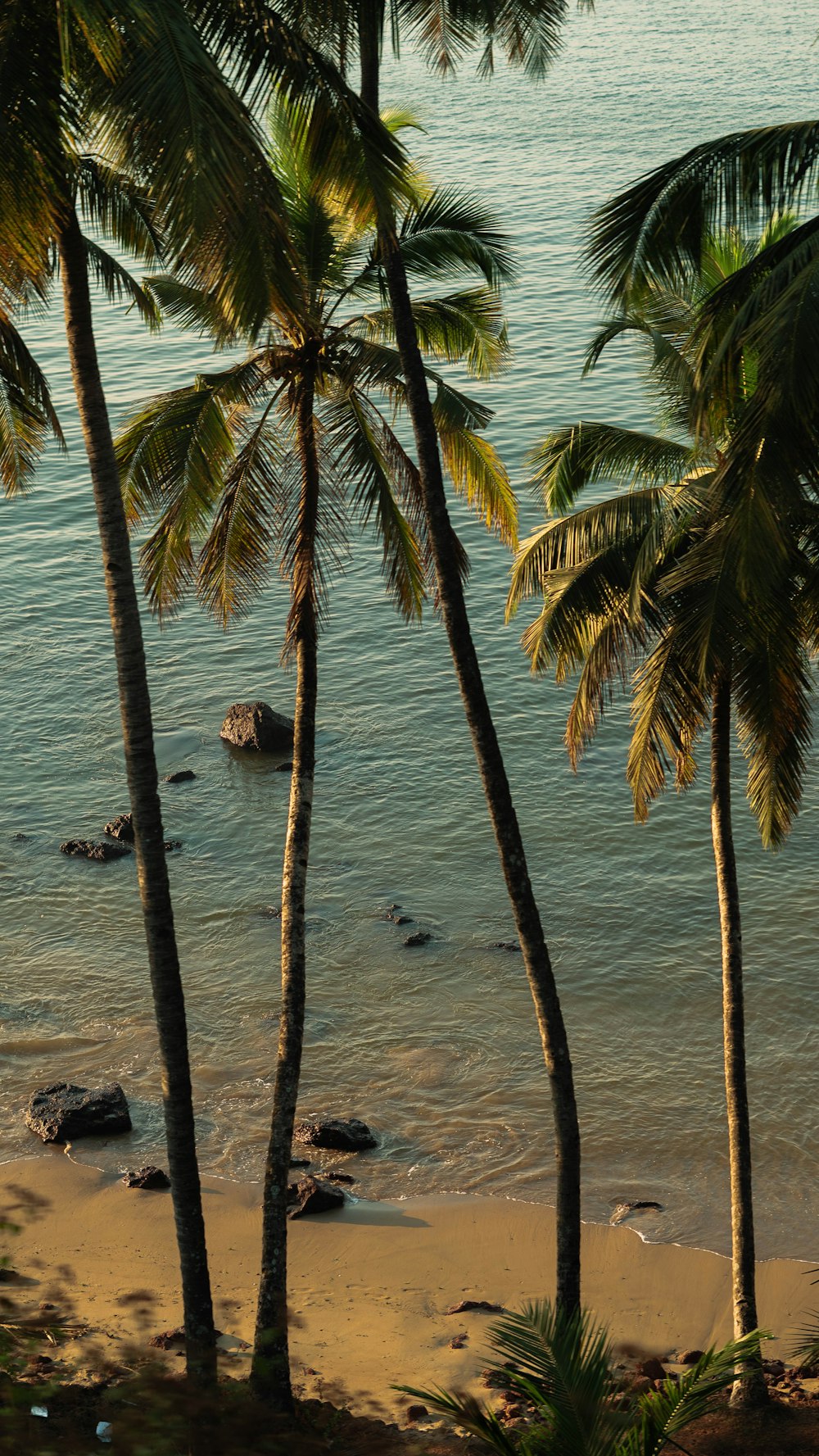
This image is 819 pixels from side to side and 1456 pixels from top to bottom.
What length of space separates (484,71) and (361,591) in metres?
26.1

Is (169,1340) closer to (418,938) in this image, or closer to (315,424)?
(315,424)

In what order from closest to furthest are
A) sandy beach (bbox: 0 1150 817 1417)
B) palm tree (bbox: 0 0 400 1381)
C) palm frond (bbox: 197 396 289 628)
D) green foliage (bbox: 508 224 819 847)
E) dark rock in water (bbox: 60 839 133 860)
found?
palm tree (bbox: 0 0 400 1381)
green foliage (bbox: 508 224 819 847)
palm frond (bbox: 197 396 289 628)
sandy beach (bbox: 0 1150 817 1417)
dark rock in water (bbox: 60 839 133 860)

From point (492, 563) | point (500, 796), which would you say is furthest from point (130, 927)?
point (492, 563)

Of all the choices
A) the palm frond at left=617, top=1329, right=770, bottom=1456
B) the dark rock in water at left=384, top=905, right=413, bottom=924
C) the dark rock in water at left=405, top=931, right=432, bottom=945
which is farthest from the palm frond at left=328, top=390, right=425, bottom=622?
the dark rock in water at left=384, top=905, right=413, bottom=924

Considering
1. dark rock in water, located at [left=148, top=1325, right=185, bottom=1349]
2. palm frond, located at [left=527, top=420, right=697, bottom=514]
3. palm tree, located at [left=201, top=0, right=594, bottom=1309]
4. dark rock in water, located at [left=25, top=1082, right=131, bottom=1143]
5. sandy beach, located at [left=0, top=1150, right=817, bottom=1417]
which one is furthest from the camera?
dark rock in water, located at [left=25, top=1082, right=131, bottom=1143]

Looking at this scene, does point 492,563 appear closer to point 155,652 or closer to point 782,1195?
point 155,652

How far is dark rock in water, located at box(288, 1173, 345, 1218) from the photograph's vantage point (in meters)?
18.4

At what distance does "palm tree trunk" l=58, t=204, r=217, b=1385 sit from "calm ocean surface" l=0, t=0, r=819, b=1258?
6.70 m

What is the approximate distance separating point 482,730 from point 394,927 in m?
13.1

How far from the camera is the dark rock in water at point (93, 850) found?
28.3 meters

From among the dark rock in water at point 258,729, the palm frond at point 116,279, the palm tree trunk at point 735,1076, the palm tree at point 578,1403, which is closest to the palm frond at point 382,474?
the palm frond at point 116,279

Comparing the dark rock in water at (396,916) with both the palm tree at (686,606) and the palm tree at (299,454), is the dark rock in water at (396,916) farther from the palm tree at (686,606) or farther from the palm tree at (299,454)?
the palm tree at (299,454)

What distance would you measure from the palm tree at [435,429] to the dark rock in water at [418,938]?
448 inches

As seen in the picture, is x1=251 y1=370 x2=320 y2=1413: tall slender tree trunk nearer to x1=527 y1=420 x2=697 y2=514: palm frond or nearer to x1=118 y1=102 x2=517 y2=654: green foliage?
x1=118 y1=102 x2=517 y2=654: green foliage
